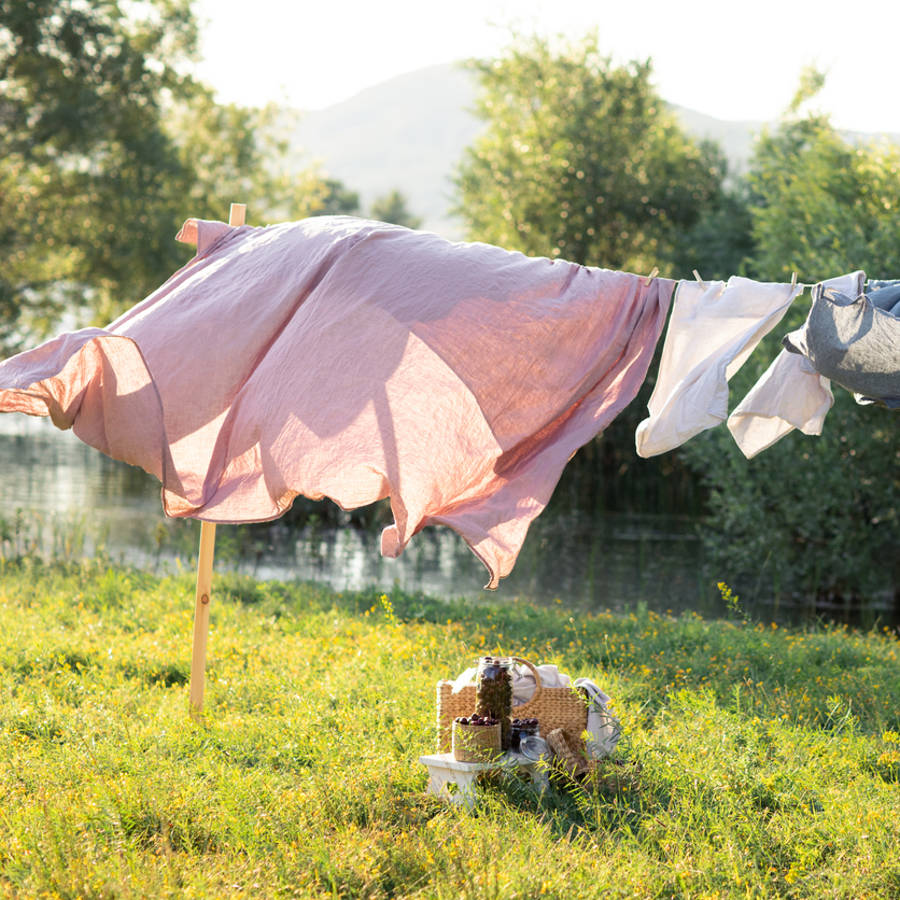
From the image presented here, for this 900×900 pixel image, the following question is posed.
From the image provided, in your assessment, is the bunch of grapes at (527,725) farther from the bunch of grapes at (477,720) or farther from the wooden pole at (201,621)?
the wooden pole at (201,621)

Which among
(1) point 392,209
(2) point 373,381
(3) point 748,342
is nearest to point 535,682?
(2) point 373,381

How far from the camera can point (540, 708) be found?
402 centimetres

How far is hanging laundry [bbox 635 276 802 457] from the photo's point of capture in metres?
3.43

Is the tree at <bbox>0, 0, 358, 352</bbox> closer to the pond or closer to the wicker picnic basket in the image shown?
the pond

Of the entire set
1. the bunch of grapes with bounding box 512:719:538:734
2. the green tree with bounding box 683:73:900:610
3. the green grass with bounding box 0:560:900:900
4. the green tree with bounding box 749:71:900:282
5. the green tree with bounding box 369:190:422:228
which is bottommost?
the green grass with bounding box 0:560:900:900

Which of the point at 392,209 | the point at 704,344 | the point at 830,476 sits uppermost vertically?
the point at 392,209

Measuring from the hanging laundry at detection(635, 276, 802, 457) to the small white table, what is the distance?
4.03 ft

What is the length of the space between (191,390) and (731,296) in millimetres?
1907

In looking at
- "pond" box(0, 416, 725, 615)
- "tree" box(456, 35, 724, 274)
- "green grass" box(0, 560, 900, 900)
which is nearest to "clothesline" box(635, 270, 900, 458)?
"green grass" box(0, 560, 900, 900)

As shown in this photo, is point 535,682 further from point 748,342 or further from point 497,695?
point 748,342

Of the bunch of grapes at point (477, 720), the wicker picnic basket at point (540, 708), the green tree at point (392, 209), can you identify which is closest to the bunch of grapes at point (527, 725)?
the wicker picnic basket at point (540, 708)

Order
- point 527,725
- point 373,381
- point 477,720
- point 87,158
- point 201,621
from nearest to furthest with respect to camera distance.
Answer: point 373,381 → point 477,720 → point 527,725 → point 201,621 → point 87,158

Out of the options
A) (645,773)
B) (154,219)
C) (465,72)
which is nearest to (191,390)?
(645,773)

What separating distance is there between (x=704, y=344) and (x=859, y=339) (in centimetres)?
51
